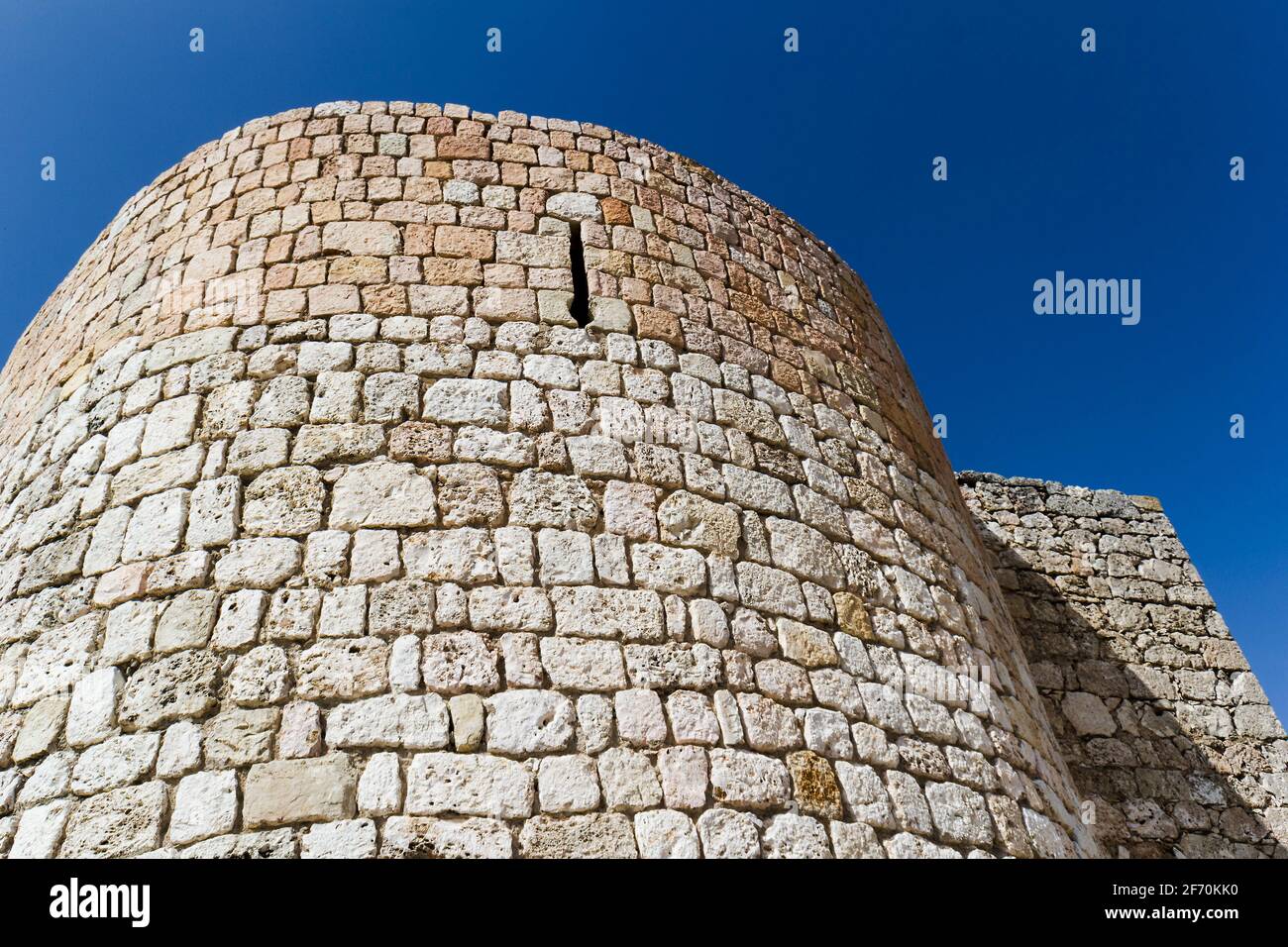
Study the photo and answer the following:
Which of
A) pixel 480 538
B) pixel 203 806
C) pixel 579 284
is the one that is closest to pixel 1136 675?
pixel 579 284

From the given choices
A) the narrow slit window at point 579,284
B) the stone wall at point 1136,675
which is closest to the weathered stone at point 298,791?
the narrow slit window at point 579,284

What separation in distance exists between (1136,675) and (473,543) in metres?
5.51

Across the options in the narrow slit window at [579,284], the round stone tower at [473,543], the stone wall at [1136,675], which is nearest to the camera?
the round stone tower at [473,543]

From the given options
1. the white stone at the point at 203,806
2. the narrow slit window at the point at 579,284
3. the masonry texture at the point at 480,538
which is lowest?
the white stone at the point at 203,806

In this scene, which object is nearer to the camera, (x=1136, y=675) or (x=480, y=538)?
(x=480, y=538)

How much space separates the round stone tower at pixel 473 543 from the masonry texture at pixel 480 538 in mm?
15

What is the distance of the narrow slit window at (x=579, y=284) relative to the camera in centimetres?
423

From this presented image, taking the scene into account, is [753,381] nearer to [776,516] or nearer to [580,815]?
[776,516]

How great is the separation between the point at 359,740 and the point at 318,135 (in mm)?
3072

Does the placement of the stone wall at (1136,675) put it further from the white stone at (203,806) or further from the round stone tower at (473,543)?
the white stone at (203,806)

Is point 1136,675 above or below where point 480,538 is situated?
below

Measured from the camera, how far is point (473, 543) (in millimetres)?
3338

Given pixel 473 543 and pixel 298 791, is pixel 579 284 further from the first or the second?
pixel 298 791

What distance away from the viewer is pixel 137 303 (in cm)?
420
